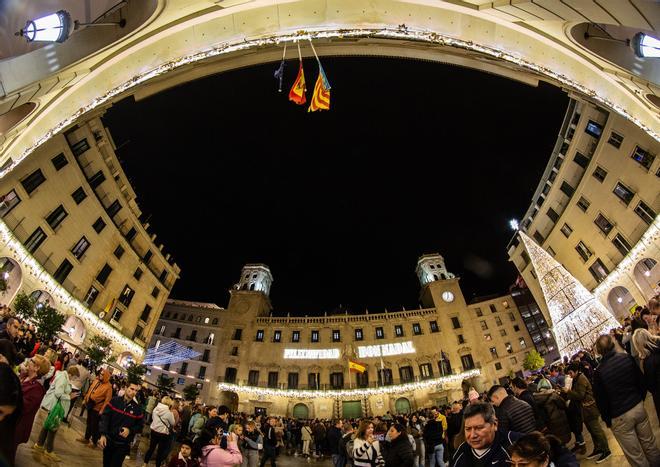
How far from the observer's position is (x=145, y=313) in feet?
103

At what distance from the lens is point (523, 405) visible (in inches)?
166

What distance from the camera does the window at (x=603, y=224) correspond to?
2211cm

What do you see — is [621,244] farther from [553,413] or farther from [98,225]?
[98,225]


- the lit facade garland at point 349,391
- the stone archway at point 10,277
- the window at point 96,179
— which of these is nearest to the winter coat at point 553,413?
the stone archway at point 10,277

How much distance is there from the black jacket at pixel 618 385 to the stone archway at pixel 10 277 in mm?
25922

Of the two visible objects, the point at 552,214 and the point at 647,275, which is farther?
the point at 552,214

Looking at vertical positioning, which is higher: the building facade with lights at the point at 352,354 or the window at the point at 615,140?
the window at the point at 615,140

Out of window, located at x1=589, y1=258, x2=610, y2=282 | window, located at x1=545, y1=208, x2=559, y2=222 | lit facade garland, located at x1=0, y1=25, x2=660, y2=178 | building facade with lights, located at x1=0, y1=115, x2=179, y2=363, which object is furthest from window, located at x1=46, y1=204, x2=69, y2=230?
window, located at x1=545, y1=208, x2=559, y2=222

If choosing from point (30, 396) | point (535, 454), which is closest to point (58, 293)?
point (30, 396)

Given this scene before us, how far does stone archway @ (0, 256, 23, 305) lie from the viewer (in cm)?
1772

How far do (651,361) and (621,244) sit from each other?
23457 mm

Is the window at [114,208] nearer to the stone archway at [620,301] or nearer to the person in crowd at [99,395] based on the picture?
the person in crowd at [99,395]

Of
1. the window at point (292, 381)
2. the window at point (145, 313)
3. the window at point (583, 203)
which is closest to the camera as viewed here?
the window at point (583, 203)

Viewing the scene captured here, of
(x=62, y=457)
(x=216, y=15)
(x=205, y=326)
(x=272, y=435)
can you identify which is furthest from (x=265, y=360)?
(x=216, y=15)
